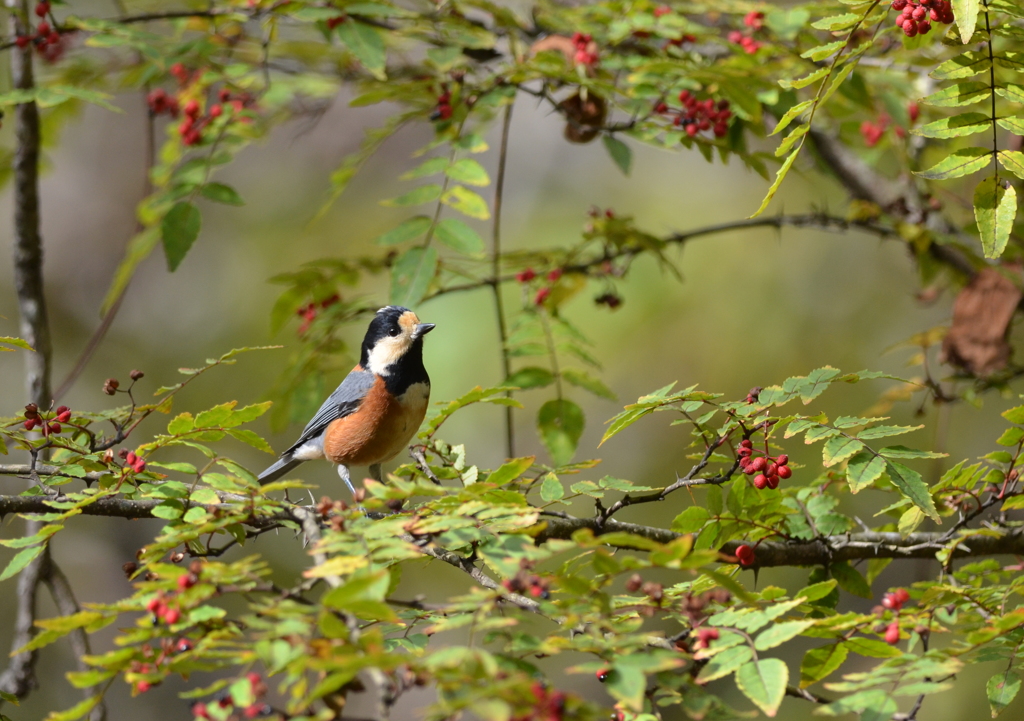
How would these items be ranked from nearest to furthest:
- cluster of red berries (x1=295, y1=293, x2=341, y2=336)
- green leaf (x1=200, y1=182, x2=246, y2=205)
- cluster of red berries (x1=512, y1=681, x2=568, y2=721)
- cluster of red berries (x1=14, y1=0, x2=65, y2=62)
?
cluster of red berries (x1=512, y1=681, x2=568, y2=721) → cluster of red berries (x1=14, y1=0, x2=65, y2=62) → green leaf (x1=200, y1=182, x2=246, y2=205) → cluster of red berries (x1=295, y1=293, x2=341, y2=336)

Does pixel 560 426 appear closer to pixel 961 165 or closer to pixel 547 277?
pixel 547 277

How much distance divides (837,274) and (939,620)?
559 centimetres

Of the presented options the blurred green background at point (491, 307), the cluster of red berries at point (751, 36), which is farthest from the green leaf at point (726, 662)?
the blurred green background at point (491, 307)

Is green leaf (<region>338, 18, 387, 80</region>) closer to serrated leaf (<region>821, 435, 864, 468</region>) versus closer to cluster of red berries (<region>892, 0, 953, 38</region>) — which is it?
cluster of red berries (<region>892, 0, 953, 38</region>)

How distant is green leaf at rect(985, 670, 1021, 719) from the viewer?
1737 millimetres

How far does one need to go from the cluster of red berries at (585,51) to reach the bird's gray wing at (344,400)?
141 centimetres

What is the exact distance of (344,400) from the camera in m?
3.48


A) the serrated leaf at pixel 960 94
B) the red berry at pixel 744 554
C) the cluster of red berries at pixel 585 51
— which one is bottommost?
the red berry at pixel 744 554

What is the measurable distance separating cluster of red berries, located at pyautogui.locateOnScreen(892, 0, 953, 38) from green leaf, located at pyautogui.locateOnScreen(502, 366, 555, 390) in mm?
1619

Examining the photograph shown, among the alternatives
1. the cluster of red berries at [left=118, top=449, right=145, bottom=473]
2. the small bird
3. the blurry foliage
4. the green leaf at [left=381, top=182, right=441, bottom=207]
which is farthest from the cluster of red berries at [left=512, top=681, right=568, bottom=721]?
the small bird

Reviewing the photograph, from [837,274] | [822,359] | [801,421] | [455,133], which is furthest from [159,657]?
[837,274]

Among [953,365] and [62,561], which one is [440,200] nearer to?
[953,365]

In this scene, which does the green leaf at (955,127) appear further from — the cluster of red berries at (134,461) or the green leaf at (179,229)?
the green leaf at (179,229)

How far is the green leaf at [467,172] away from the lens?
9.68 ft
